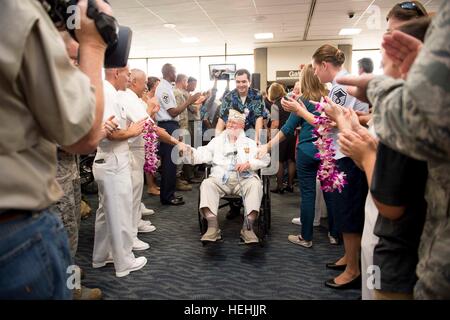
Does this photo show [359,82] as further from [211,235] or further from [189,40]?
[189,40]

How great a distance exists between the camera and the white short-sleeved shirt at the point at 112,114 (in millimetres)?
2326

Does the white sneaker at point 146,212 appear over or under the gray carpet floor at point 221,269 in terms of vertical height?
over

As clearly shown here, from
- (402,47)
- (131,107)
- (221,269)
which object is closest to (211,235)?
(221,269)

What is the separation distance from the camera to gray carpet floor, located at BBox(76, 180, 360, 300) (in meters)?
2.29

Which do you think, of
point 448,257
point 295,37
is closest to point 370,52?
point 295,37

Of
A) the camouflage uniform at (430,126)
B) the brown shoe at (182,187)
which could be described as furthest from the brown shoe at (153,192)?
the camouflage uniform at (430,126)

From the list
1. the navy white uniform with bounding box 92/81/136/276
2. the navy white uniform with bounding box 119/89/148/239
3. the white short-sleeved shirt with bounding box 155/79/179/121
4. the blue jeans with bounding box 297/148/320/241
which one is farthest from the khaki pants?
the white short-sleeved shirt with bounding box 155/79/179/121

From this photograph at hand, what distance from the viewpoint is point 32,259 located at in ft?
2.26

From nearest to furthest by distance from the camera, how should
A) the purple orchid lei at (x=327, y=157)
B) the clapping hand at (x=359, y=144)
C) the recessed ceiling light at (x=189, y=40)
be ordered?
the clapping hand at (x=359, y=144), the purple orchid lei at (x=327, y=157), the recessed ceiling light at (x=189, y=40)

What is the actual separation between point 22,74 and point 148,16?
7255mm

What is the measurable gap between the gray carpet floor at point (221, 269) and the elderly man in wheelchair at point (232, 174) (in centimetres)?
21

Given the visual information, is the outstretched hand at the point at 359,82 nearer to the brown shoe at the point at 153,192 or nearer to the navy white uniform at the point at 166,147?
the navy white uniform at the point at 166,147

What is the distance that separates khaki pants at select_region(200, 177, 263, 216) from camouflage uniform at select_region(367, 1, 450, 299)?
7.26ft

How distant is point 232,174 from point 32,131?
2592mm
